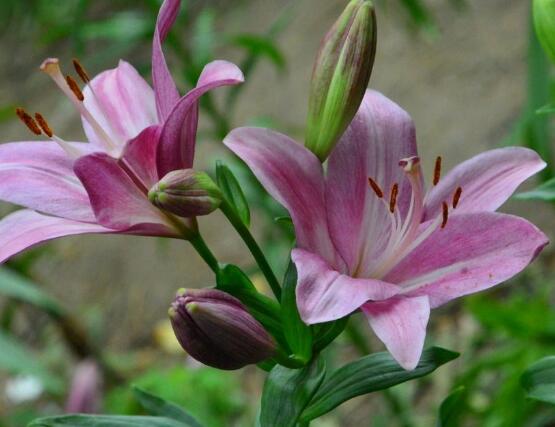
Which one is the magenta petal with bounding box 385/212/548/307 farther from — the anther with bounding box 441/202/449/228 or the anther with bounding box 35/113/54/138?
the anther with bounding box 35/113/54/138

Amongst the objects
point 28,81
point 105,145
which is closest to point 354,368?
point 105,145

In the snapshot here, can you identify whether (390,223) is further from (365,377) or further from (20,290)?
(20,290)

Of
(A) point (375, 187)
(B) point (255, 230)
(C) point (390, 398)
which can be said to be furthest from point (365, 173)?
(B) point (255, 230)

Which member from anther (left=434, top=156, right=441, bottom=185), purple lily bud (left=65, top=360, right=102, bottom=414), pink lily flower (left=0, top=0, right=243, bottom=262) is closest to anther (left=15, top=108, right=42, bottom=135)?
pink lily flower (left=0, top=0, right=243, bottom=262)

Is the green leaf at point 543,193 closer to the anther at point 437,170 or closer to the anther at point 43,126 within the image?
the anther at point 437,170

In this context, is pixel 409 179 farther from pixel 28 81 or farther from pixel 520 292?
pixel 28 81

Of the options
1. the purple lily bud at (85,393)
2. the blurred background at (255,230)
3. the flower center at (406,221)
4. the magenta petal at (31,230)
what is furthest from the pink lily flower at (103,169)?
the purple lily bud at (85,393)
